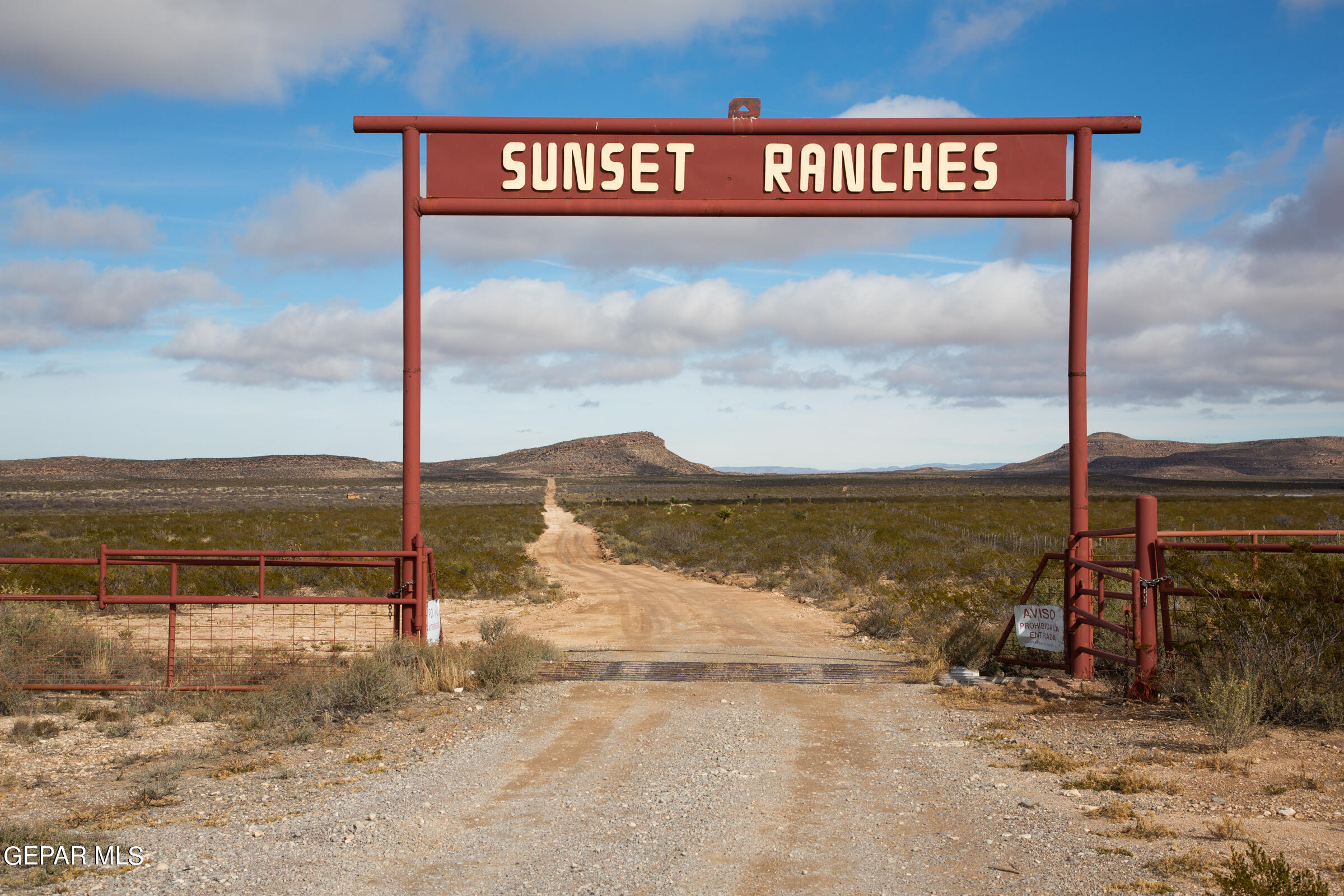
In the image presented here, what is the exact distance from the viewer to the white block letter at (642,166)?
1000cm

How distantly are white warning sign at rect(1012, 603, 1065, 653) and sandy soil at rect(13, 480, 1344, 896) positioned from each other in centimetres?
72

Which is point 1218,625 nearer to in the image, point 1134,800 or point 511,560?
point 1134,800

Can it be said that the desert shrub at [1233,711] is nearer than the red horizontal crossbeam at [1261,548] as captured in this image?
Yes

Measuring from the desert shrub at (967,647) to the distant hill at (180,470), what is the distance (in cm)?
15243

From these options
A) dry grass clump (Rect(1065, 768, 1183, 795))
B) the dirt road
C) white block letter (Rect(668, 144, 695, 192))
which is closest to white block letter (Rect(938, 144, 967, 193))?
white block letter (Rect(668, 144, 695, 192))

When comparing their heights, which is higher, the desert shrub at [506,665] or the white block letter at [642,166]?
the white block letter at [642,166]

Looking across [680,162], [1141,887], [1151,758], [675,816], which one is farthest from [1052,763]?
[680,162]

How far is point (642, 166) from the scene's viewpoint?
10.0 meters

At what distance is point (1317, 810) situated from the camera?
17.5 feet

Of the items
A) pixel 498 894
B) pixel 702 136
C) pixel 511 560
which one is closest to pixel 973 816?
pixel 498 894

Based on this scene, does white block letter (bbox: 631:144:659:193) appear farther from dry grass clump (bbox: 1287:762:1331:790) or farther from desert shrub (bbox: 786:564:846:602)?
desert shrub (bbox: 786:564:846:602)

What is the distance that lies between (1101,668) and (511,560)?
765 inches

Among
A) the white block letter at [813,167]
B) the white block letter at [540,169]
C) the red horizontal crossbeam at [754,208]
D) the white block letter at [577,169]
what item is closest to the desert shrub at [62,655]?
the red horizontal crossbeam at [754,208]

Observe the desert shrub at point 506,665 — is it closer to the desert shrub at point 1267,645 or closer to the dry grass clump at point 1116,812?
the dry grass clump at point 1116,812
